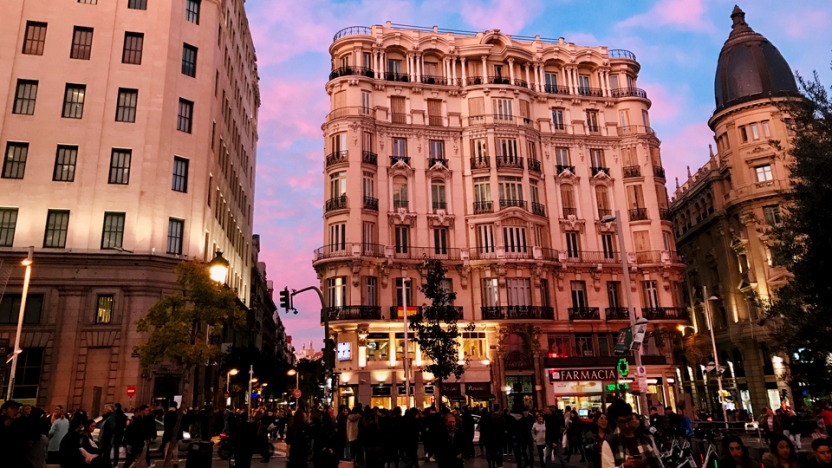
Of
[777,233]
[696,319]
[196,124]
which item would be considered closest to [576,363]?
[696,319]

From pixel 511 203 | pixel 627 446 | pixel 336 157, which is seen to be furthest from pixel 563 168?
Answer: pixel 627 446

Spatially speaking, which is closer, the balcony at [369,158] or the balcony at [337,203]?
the balcony at [337,203]

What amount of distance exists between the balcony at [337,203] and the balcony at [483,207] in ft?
36.8

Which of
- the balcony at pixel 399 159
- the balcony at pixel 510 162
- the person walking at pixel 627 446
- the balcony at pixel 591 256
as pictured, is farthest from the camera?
the balcony at pixel 591 256

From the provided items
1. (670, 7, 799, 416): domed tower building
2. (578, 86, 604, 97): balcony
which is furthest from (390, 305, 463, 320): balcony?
(578, 86, 604, 97): balcony

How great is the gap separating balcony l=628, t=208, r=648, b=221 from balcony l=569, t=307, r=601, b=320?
9468mm

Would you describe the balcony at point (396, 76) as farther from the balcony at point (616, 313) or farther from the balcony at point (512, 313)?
the balcony at point (616, 313)

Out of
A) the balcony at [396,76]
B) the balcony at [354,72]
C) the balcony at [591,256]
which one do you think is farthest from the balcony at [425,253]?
the balcony at [354,72]

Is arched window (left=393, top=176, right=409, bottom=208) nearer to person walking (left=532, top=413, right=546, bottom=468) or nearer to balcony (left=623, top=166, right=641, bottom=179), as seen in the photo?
balcony (left=623, top=166, right=641, bottom=179)

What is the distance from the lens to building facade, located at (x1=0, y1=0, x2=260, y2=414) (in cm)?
2956

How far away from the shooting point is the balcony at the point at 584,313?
1913 inches

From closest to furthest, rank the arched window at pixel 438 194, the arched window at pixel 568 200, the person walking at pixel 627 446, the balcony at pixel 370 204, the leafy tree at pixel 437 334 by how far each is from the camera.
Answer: the person walking at pixel 627 446
the leafy tree at pixel 437 334
the balcony at pixel 370 204
the arched window at pixel 438 194
the arched window at pixel 568 200

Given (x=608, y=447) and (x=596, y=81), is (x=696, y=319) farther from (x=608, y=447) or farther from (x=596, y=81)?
(x=608, y=447)

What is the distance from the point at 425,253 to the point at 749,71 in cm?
3564
